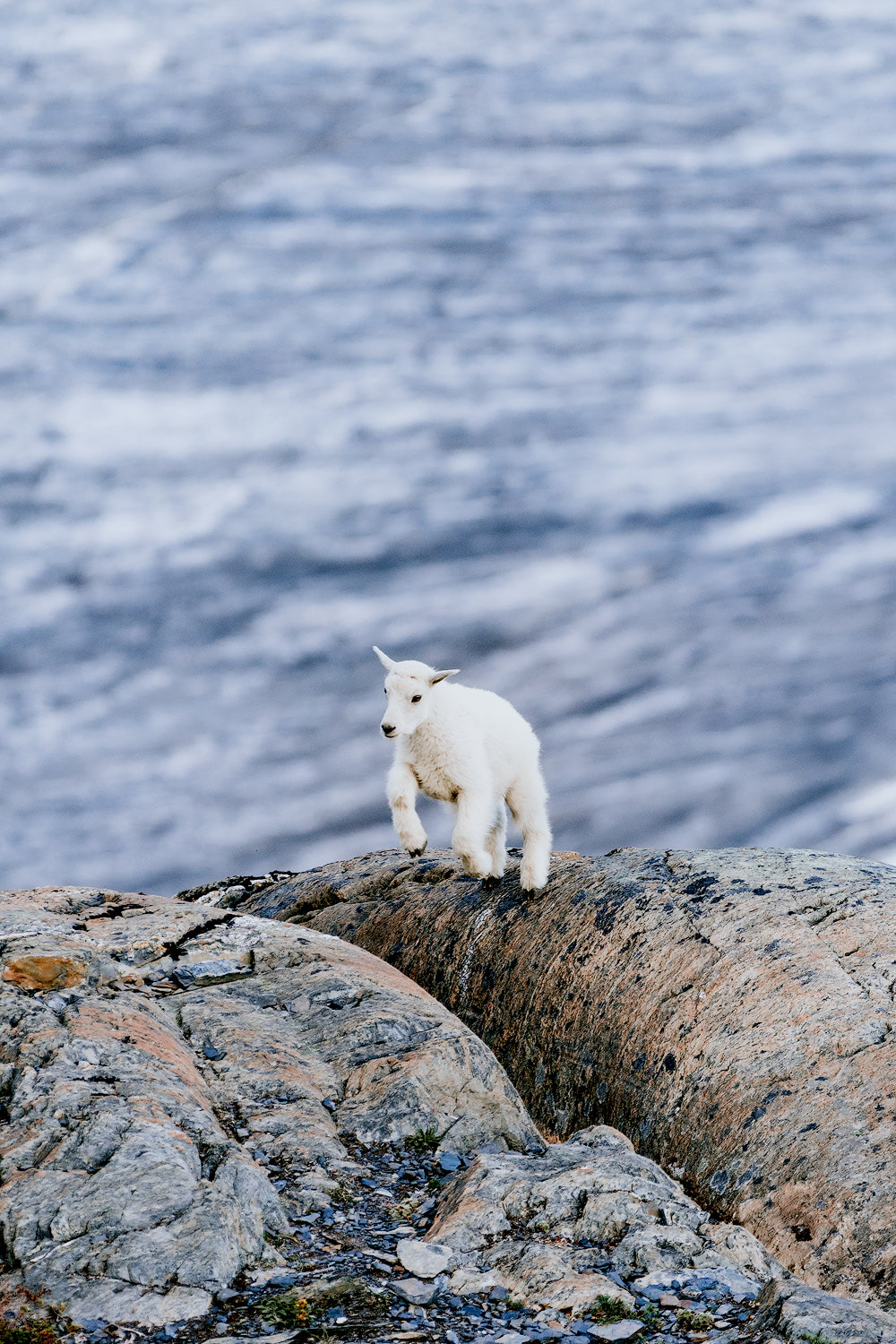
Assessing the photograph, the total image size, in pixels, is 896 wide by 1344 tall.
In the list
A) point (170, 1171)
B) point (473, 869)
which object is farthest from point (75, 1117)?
point (473, 869)

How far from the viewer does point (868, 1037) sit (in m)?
10.4

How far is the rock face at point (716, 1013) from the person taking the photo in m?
9.47

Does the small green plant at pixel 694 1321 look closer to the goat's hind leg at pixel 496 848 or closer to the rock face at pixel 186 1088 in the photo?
the rock face at pixel 186 1088

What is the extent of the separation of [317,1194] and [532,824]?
697 centimetres

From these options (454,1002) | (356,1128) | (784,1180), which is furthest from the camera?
(454,1002)

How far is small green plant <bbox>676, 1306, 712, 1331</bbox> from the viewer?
20.8ft

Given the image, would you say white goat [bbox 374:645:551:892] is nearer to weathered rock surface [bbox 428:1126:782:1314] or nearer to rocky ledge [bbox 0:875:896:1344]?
rocky ledge [bbox 0:875:896:1344]

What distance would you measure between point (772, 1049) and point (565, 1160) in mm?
3399

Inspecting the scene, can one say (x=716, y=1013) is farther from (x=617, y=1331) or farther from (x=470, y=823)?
(x=617, y=1331)

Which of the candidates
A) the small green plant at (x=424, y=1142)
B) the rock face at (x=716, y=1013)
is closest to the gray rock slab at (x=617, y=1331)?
the small green plant at (x=424, y=1142)

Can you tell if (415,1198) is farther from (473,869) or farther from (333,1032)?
(473,869)

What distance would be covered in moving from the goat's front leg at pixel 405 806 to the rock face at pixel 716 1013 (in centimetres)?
219

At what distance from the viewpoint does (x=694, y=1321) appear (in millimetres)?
6387

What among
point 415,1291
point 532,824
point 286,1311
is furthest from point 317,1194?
point 532,824
